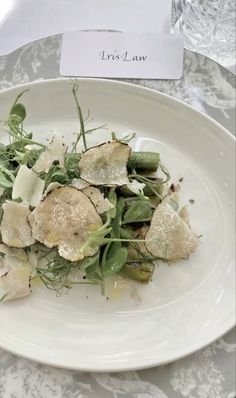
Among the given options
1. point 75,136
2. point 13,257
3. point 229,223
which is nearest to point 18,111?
point 75,136

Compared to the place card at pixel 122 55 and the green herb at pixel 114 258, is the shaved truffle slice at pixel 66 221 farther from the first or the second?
the place card at pixel 122 55

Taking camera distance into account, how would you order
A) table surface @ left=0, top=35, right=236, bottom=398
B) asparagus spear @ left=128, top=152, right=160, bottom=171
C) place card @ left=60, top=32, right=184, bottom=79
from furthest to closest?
place card @ left=60, top=32, right=184, bottom=79, asparagus spear @ left=128, top=152, right=160, bottom=171, table surface @ left=0, top=35, right=236, bottom=398

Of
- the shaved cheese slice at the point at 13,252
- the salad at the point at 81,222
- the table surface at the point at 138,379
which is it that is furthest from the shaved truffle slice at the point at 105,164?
the table surface at the point at 138,379

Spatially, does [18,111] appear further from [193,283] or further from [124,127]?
[193,283]

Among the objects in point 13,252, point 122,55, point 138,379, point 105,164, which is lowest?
point 138,379

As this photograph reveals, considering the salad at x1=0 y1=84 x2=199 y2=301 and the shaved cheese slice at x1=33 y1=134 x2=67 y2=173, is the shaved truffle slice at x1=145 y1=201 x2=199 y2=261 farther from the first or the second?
the shaved cheese slice at x1=33 y1=134 x2=67 y2=173

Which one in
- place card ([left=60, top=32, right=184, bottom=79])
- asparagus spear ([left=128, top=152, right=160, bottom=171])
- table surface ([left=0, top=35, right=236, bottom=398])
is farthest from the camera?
place card ([left=60, top=32, right=184, bottom=79])

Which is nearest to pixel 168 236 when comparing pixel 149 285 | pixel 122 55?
pixel 149 285

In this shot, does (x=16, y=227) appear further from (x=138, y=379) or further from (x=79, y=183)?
(x=138, y=379)

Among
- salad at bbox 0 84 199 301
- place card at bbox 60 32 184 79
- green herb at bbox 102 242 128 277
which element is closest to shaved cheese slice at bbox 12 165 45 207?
salad at bbox 0 84 199 301
